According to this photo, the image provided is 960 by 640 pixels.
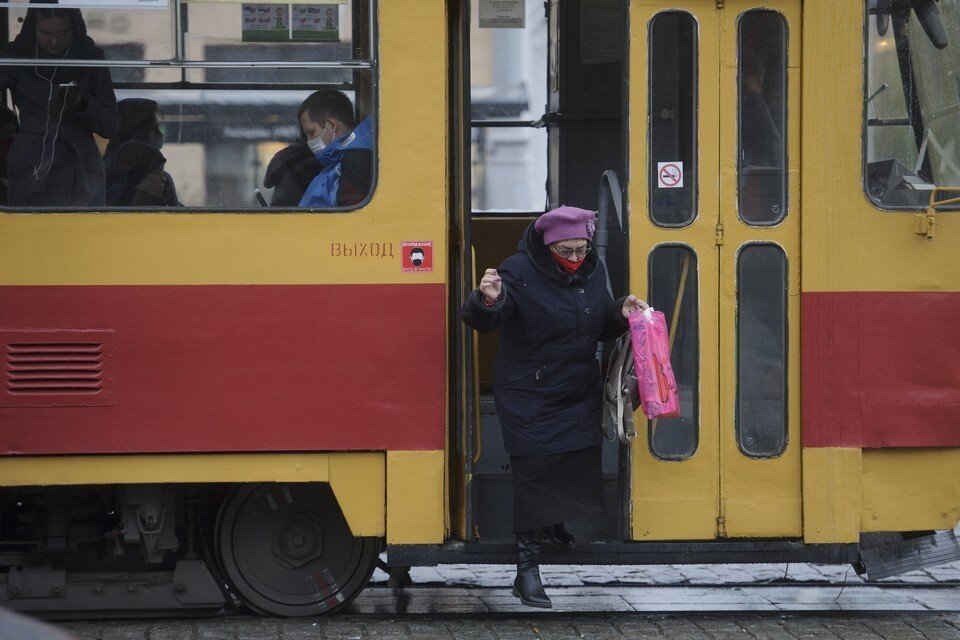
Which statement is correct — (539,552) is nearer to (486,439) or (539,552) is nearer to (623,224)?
(486,439)

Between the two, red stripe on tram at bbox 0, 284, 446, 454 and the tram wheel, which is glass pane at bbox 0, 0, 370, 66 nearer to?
red stripe on tram at bbox 0, 284, 446, 454

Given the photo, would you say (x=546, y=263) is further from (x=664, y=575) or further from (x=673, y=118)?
(x=664, y=575)

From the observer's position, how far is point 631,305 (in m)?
5.77

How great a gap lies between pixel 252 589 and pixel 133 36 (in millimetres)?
2558

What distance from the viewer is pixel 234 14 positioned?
5688mm

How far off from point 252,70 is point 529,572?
8.18ft

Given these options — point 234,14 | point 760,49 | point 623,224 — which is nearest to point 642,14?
point 760,49

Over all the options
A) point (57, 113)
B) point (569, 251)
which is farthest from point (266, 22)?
point (569, 251)

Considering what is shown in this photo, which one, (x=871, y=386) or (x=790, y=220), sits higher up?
(x=790, y=220)

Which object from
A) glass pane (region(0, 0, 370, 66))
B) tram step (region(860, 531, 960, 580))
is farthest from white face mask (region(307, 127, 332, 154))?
tram step (region(860, 531, 960, 580))

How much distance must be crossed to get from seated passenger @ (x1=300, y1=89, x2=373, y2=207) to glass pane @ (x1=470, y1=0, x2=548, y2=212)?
1656 millimetres

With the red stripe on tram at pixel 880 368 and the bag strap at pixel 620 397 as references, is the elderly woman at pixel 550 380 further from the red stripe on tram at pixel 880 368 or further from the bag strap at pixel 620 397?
the red stripe on tram at pixel 880 368

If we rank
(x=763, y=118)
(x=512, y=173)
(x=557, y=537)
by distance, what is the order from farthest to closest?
(x=512, y=173) < (x=557, y=537) < (x=763, y=118)

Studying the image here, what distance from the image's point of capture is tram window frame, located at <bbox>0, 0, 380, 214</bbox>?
5680 mm
